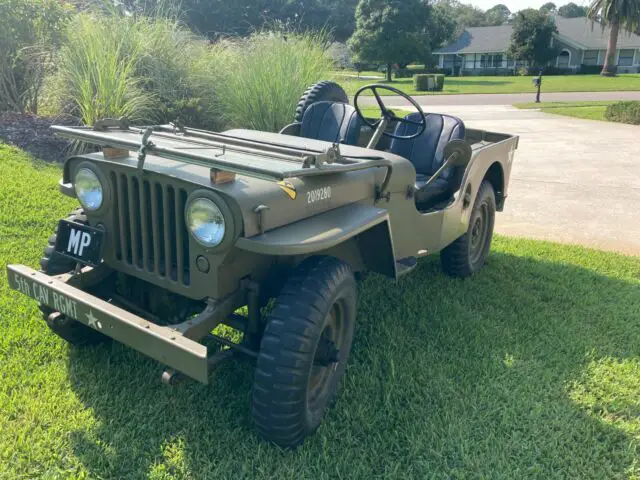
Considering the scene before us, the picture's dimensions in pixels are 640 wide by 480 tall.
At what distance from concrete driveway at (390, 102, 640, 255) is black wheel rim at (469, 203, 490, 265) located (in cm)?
126

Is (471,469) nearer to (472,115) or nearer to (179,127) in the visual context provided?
(179,127)

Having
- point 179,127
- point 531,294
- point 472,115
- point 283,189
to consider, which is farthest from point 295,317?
point 472,115

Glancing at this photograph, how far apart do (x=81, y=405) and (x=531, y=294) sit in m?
3.21

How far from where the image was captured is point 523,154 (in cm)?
1084

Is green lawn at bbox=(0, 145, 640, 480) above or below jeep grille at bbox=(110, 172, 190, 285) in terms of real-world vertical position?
below

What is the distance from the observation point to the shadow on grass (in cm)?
248

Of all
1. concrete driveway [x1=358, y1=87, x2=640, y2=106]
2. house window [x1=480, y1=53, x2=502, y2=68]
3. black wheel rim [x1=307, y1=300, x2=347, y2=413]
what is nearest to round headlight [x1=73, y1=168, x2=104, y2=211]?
black wheel rim [x1=307, y1=300, x2=347, y2=413]

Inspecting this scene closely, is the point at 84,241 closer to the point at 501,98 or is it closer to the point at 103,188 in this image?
the point at 103,188

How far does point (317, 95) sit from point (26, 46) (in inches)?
226

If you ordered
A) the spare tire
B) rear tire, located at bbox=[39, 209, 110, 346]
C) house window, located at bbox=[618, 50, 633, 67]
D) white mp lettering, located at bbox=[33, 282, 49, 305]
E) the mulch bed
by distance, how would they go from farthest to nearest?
1. house window, located at bbox=[618, 50, 633, 67]
2. the mulch bed
3. the spare tire
4. rear tire, located at bbox=[39, 209, 110, 346]
5. white mp lettering, located at bbox=[33, 282, 49, 305]

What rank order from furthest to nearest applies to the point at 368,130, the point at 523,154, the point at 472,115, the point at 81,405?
1. the point at 472,115
2. the point at 523,154
3. the point at 368,130
4. the point at 81,405

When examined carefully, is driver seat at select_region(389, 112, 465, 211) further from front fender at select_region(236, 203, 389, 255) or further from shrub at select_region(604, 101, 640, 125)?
shrub at select_region(604, 101, 640, 125)

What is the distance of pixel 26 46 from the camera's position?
8523 mm

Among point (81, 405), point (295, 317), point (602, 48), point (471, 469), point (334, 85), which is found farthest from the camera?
point (602, 48)
